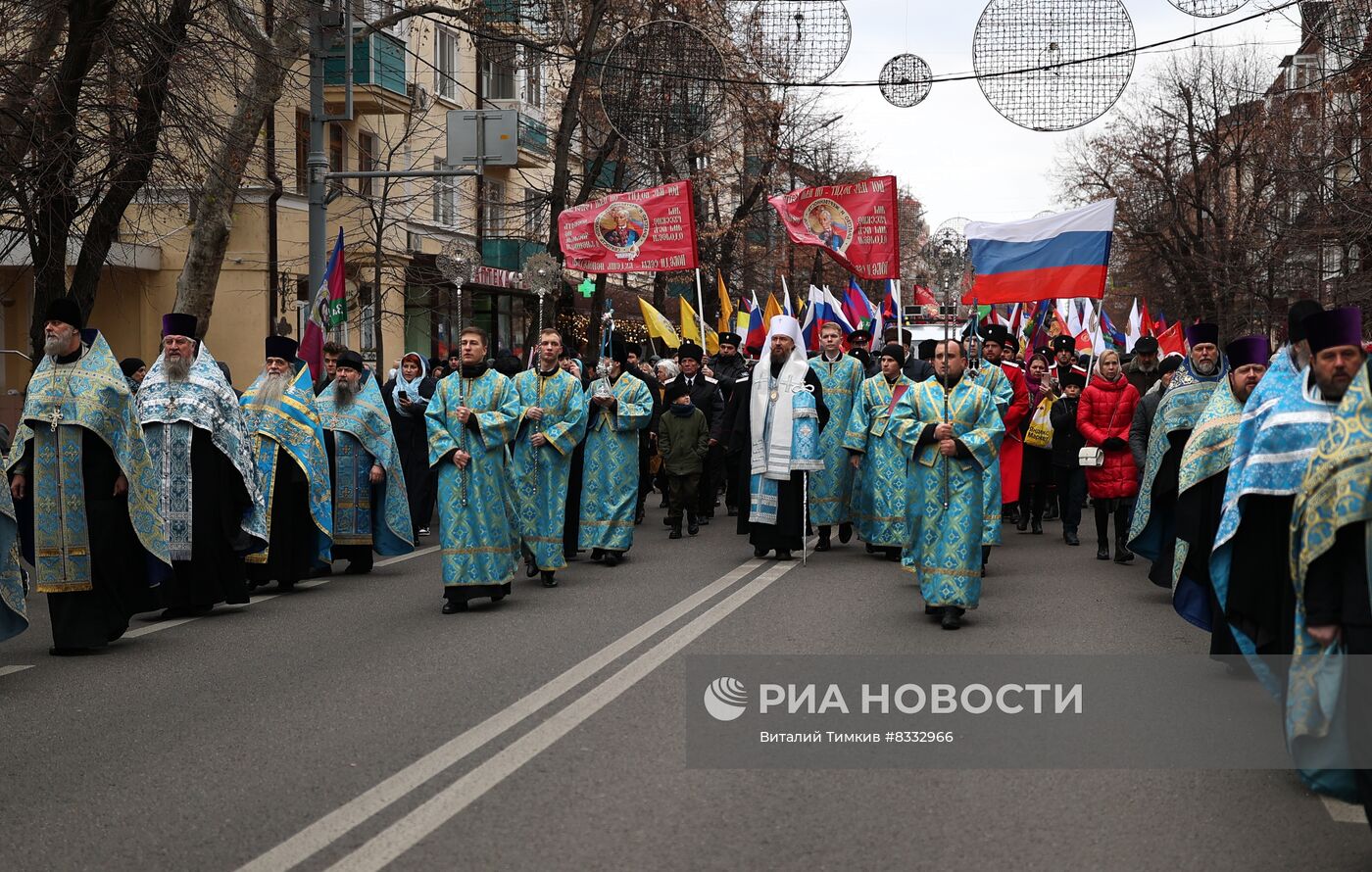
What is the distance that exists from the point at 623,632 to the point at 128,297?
987 inches

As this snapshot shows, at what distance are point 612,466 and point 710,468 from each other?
3.92 m

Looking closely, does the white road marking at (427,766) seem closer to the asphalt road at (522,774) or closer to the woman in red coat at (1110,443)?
the asphalt road at (522,774)

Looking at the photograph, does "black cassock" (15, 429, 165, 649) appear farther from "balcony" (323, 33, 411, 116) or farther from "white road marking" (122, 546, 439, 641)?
"balcony" (323, 33, 411, 116)

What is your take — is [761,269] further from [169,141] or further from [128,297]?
[169,141]

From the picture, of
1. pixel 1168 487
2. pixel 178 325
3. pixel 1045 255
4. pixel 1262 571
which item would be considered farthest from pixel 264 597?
pixel 1045 255

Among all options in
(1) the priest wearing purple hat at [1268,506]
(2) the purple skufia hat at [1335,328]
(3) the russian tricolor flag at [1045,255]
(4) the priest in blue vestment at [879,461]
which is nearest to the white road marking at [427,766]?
(1) the priest wearing purple hat at [1268,506]

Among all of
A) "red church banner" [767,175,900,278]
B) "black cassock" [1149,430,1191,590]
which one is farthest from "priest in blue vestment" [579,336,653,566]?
"red church banner" [767,175,900,278]

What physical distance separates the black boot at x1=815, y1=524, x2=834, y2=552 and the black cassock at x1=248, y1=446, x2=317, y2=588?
15.3 ft

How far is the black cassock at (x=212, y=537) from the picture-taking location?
34.9 feet

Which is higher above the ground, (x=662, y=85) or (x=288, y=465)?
(x=662, y=85)

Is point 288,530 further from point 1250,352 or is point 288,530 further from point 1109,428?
point 1250,352

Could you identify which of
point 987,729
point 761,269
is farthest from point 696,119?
point 761,269

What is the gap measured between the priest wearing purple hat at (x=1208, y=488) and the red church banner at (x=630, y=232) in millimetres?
12322

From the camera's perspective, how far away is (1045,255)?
1733cm
